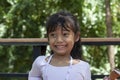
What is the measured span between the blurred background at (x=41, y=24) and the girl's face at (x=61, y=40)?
419 centimetres

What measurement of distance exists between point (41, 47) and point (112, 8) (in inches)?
162

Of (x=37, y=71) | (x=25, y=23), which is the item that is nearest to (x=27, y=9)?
(x=25, y=23)

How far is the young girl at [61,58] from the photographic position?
170 centimetres

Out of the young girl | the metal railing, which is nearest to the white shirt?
the young girl

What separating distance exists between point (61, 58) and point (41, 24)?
4544 mm

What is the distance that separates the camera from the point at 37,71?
1.78m

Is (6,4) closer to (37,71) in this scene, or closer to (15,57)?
(15,57)

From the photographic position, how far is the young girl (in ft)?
5.57

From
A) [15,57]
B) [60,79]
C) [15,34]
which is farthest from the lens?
[15,34]

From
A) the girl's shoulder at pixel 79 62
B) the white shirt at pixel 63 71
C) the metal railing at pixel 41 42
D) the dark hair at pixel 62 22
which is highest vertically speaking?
the dark hair at pixel 62 22

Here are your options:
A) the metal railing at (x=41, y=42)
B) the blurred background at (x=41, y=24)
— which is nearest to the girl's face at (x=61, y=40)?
the metal railing at (x=41, y=42)

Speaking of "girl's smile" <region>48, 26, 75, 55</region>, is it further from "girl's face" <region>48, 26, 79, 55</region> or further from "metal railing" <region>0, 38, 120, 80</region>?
"metal railing" <region>0, 38, 120, 80</region>

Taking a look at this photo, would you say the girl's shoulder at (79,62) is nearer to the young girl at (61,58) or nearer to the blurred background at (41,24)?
the young girl at (61,58)

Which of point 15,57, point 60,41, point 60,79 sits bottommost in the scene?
point 15,57
